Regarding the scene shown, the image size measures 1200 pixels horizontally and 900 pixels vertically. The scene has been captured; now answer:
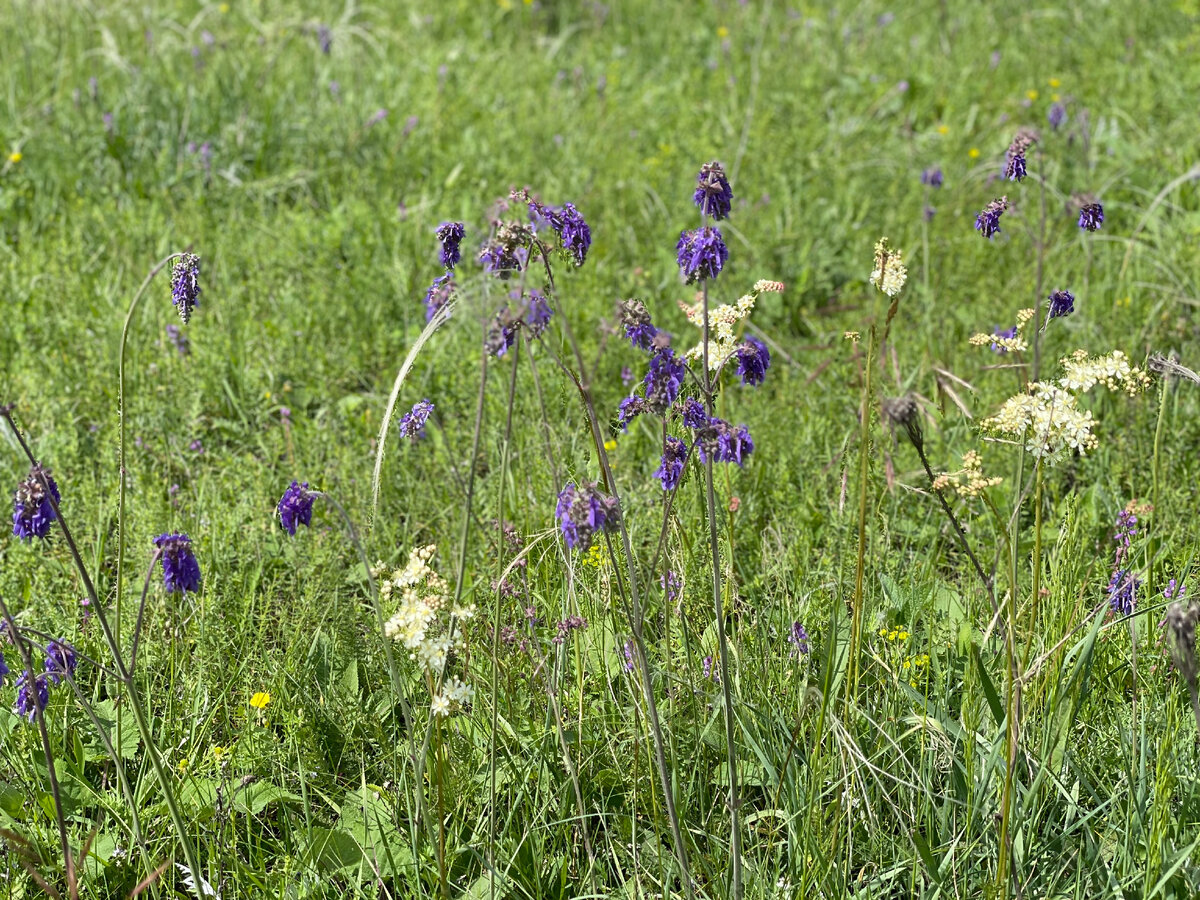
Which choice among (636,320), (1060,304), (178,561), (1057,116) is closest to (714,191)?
(636,320)

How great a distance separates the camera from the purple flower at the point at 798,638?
88.7 inches

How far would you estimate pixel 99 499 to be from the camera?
9.81ft

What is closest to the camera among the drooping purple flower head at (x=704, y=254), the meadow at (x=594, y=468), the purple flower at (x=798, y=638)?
the drooping purple flower head at (x=704, y=254)

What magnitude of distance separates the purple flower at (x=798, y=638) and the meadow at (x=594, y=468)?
0.03 m

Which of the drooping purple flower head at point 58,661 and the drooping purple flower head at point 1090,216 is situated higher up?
the drooping purple flower head at point 1090,216

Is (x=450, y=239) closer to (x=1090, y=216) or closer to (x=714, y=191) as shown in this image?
(x=714, y=191)

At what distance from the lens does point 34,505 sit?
1.66 meters

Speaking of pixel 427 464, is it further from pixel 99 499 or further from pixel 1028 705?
pixel 1028 705

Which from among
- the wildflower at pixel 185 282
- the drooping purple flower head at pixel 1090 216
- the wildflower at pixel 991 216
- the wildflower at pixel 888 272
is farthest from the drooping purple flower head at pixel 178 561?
the drooping purple flower head at pixel 1090 216

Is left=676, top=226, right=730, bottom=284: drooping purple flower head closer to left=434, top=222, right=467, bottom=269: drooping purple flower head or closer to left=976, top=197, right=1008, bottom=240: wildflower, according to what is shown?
left=434, top=222, right=467, bottom=269: drooping purple flower head

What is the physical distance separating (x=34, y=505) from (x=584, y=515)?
0.85 m

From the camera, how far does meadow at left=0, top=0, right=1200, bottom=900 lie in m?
1.81

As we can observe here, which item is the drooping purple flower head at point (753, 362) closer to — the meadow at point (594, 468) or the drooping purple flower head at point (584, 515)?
the meadow at point (594, 468)

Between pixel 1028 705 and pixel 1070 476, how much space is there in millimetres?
1537
